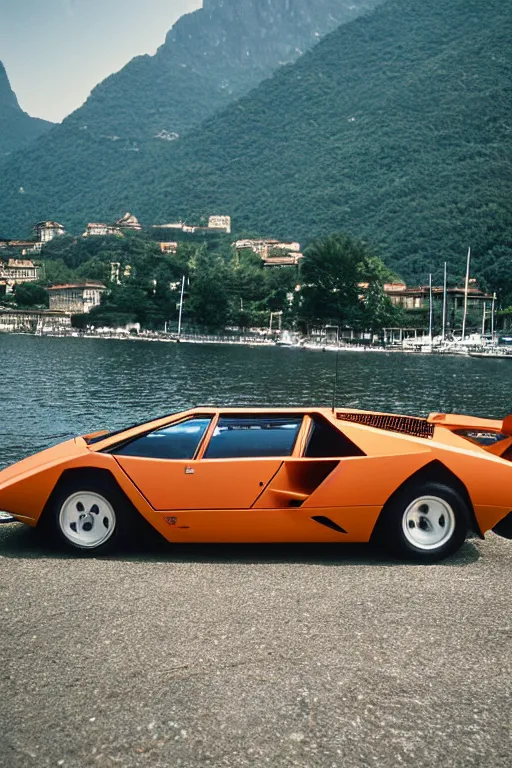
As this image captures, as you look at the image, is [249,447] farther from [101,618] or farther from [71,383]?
[71,383]

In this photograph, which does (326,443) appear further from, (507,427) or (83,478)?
(83,478)

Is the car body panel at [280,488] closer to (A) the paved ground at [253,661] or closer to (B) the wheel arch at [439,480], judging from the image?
(B) the wheel arch at [439,480]

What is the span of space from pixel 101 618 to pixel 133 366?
66649mm

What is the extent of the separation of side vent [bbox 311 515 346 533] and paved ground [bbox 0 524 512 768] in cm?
29

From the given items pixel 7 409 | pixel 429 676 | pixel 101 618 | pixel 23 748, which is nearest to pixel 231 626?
pixel 101 618

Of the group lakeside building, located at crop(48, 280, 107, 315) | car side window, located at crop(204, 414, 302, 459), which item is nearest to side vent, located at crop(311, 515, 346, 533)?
car side window, located at crop(204, 414, 302, 459)

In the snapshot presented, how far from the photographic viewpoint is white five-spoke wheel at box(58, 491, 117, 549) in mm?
6711

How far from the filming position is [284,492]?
21.6 feet

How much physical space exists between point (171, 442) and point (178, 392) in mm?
39292

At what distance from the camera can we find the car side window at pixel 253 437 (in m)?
6.91

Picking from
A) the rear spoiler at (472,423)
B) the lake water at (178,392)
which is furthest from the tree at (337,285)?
the rear spoiler at (472,423)

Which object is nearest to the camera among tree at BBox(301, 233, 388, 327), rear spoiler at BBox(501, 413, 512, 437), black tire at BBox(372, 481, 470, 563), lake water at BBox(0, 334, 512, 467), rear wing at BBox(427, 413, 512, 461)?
black tire at BBox(372, 481, 470, 563)

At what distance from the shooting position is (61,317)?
193125 millimetres

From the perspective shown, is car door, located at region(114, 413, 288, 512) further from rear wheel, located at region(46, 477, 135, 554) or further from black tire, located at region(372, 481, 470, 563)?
black tire, located at region(372, 481, 470, 563)
